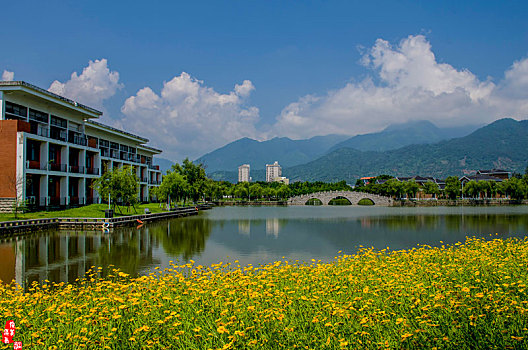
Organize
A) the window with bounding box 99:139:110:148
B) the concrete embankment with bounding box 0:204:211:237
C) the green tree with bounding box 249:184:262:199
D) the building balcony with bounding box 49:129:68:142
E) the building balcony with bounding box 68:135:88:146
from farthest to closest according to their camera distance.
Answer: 1. the green tree with bounding box 249:184:262:199
2. the window with bounding box 99:139:110:148
3. the building balcony with bounding box 68:135:88:146
4. the building balcony with bounding box 49:129:68:142
5. the concrete embankment with bounding box 0:204:211:237

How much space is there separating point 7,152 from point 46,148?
3.14m

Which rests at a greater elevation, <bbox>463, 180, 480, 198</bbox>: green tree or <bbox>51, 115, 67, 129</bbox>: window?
<bbox>51, 115, 67, 129</bbox>: window

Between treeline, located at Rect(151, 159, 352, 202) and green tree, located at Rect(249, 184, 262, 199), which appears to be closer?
treeline, located at Rect(151, 159, 352, 202)

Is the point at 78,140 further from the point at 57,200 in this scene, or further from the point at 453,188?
the point at 453,188

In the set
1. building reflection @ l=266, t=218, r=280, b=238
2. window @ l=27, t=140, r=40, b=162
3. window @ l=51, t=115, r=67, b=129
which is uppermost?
window @ l=51, t=115, r=67, b=129

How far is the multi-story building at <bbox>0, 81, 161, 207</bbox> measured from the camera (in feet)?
87.2

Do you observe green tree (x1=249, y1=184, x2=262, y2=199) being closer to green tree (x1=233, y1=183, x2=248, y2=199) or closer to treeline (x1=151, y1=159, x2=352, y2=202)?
treeline (x1=151, y1=159, x2=352, y2=202)

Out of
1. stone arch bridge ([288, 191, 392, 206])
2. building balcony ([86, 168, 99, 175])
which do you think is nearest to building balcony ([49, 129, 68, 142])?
building balcony ([86, 168, 99, 175])

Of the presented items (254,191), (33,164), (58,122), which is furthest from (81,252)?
(254,191)

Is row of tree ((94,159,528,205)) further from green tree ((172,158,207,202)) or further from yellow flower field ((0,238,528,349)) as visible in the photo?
yellow flower field ((0,238,528,349))

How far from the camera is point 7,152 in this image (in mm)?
26609

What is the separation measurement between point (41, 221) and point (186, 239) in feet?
32.4

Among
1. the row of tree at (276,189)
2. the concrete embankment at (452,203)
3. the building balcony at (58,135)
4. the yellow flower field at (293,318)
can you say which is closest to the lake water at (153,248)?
the yellow flower field at (293,318)

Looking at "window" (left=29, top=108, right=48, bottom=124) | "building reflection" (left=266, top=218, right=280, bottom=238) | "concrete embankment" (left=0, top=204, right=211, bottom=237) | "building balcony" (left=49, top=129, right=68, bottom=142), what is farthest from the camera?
"building balcony" (left=49, top=129, right=68, bottom=142)
